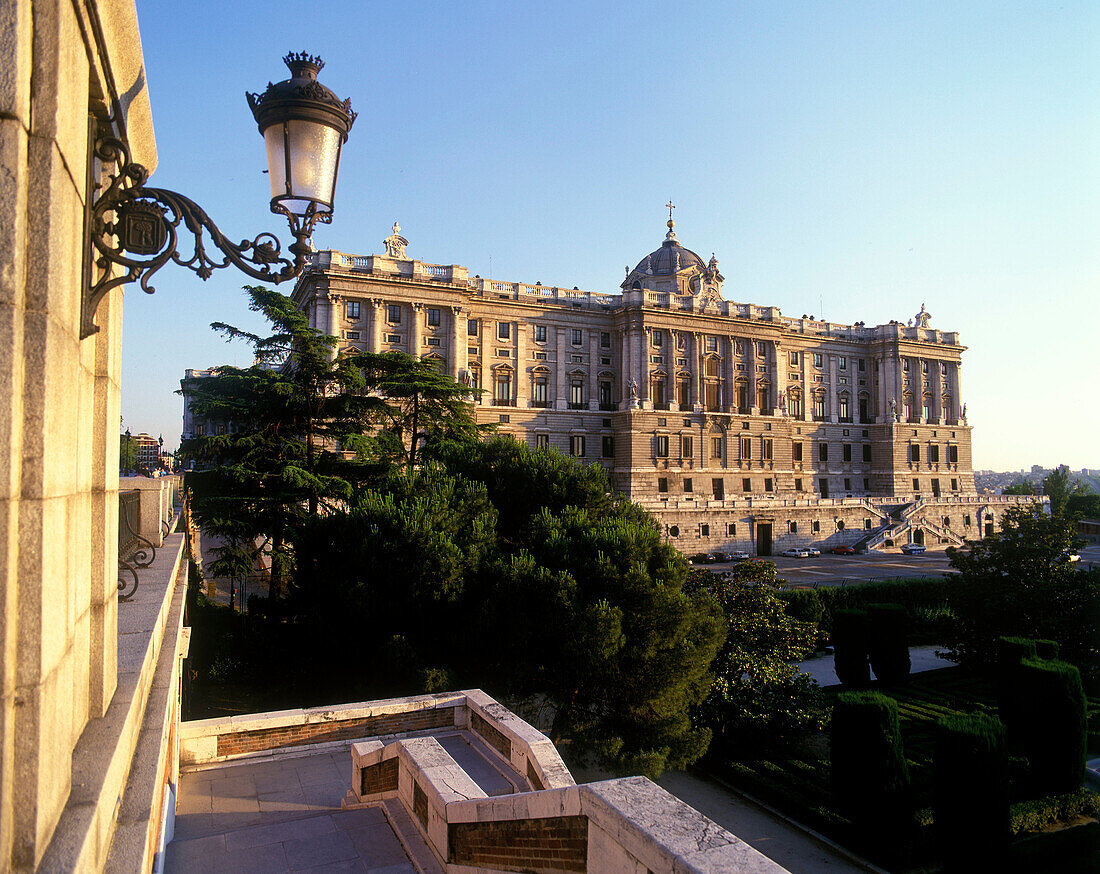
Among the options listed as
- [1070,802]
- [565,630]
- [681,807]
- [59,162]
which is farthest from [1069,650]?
[59,162]

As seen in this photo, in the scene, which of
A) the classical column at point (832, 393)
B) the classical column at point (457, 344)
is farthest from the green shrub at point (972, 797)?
the classical column at point (832, 393)

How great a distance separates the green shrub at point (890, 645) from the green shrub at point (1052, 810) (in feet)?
23.8

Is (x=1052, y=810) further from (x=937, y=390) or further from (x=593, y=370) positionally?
(x=937, y=390)

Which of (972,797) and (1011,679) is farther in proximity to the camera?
(1011,679)

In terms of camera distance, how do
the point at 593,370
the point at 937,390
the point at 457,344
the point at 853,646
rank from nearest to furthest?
1. the point at 853,646
2. the point at 457,344
3. the point at 593,370
4. the point at 937,390

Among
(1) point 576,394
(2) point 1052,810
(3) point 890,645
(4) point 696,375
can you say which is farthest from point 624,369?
(2) point 1052,810

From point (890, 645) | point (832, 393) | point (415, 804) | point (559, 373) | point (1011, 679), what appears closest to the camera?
point (415, 804)

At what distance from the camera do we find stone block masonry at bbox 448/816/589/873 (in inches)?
192

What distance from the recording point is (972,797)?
485 inches

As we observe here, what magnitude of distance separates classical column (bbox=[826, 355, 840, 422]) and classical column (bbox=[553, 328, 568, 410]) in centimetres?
2517

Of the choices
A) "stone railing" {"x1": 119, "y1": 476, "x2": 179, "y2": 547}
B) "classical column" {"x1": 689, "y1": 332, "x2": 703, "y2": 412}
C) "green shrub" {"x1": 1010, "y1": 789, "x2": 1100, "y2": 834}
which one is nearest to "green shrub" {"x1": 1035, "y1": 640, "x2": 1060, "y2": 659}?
"green shrub" {"x1": 1010, "y1": 789, "x2": 1100, "y2": 834}

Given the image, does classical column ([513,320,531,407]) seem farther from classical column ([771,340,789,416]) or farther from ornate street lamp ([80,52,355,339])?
ornate street lamp ([80,52,355,339])

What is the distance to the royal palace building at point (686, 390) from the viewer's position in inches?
1833

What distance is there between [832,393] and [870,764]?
179 ft
